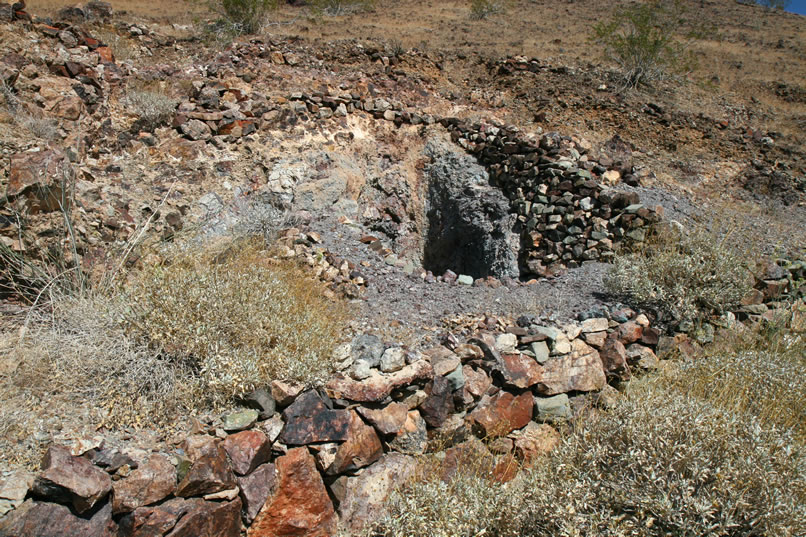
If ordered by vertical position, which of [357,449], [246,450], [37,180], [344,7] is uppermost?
[344,7]

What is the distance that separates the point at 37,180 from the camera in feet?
12.8

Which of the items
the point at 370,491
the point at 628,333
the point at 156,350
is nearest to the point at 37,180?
the point at 156,350

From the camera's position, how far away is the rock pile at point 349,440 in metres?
2.27

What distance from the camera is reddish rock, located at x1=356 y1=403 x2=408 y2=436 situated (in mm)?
3041

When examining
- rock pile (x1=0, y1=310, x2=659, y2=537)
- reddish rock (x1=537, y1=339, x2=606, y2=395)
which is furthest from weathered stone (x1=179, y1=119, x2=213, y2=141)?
reddish rock (x1=537, y1=339, x2=606, y2=395)

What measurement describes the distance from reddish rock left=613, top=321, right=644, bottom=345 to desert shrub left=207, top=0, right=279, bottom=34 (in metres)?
10.8

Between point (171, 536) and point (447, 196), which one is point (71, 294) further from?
point (447, 196)

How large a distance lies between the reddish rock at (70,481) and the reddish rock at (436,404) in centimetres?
189

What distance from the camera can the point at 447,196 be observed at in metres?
7.29

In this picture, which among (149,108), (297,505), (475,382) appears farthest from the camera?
(149,108)

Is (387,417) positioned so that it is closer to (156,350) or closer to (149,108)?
(156,350)

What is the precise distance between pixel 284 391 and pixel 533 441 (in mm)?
1937

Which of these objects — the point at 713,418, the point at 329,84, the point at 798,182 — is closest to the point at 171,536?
the point at 713,418

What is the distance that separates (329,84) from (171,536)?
7291 mm
